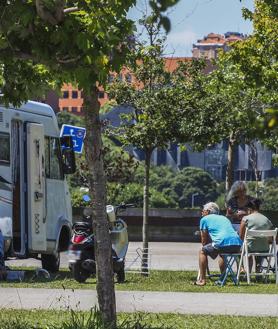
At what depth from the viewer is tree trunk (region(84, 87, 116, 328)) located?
801 cm

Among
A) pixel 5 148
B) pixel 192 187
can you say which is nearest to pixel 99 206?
pixel 5 148

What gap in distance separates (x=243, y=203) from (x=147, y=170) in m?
2.63

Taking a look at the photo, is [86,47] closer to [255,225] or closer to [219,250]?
Result: [219,250]

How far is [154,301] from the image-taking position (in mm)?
11367

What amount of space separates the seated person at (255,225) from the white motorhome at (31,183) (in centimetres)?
345

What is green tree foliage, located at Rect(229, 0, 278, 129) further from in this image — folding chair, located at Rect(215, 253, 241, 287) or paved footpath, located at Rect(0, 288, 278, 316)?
paved footpath, located at Rect(0, 288, 278, 316)

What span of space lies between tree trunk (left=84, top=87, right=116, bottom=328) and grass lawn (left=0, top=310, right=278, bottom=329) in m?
0.33

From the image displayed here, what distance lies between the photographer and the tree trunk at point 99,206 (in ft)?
26.3

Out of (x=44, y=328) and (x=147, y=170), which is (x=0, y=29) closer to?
(x=44, y=328)

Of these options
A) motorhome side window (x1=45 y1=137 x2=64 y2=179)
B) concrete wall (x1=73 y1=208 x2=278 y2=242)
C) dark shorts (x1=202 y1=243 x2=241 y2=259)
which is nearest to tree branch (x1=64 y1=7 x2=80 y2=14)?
dark shorts (x1=202 y1=243 x2=241 y2=259)

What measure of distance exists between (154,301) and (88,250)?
3.48m

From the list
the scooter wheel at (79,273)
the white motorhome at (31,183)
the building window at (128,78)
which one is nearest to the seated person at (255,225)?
the scooter wheel at (79,273)

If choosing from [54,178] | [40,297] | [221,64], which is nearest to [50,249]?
[54,178]

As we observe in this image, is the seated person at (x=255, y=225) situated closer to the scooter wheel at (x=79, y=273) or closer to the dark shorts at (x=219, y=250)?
the dark shorts at (x=219, y=250)
